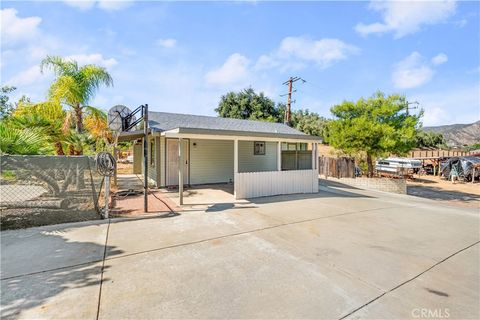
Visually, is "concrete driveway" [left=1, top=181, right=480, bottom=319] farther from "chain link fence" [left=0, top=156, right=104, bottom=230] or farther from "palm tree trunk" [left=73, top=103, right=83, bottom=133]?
"palm tree trunk" [left=73, top=103, right=83, bottom=133]

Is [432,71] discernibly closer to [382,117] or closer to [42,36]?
[382,117]

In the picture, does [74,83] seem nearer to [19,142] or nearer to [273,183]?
[19,142]

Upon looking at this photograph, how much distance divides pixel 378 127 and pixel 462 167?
13.1 meters

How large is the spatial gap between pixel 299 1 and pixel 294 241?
8.52 meters

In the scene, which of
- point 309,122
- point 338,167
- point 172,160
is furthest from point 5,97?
point 309,122

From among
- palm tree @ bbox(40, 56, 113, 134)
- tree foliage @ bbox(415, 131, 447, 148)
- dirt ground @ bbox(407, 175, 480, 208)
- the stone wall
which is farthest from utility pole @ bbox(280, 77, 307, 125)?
tree foliage @ bbox(415, 131, 447, 148)

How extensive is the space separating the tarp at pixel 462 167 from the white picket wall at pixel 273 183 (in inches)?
681

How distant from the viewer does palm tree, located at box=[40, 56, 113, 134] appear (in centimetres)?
869

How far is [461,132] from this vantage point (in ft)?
183

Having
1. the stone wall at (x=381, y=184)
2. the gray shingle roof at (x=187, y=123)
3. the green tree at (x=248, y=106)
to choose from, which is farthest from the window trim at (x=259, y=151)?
the green tree at (x=248, y=106)

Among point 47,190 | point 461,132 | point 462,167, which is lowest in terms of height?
point 462,167

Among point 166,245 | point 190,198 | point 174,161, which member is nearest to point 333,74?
point 174,161

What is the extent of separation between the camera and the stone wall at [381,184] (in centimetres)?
1248

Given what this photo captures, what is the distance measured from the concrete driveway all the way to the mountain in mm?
61405
